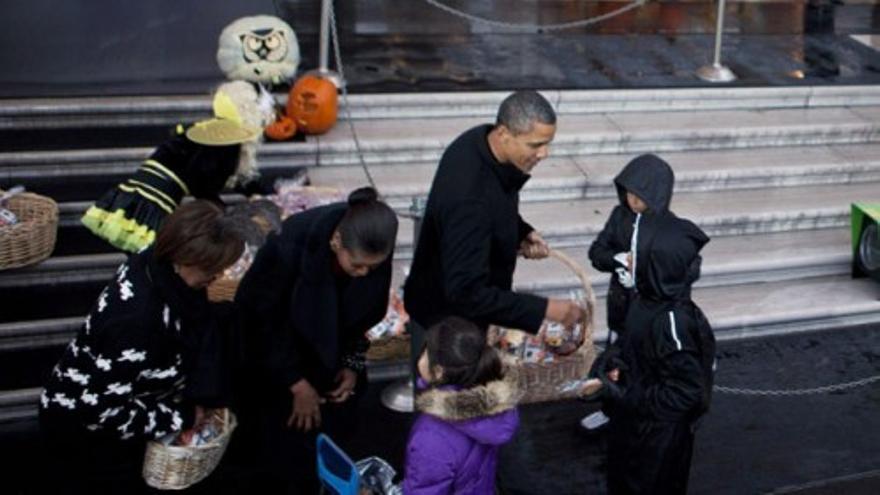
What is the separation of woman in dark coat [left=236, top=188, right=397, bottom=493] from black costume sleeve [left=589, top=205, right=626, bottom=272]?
4.61 ft

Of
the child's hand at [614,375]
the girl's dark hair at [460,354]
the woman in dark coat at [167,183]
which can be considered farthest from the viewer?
the woman in dark coat at [167,183]

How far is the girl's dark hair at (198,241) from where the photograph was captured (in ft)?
14.7

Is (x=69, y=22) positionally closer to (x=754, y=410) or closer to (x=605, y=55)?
(x=605, y=55)

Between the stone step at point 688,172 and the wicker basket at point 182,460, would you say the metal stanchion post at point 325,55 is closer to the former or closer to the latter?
the stone step at point 688,172

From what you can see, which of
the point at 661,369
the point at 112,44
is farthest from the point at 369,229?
the point at 112,44

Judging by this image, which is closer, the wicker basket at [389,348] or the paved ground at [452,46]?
the wicker basket at [389,348]

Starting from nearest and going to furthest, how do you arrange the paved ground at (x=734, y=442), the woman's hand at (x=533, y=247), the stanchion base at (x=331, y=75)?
the woman's hand at (x=533, y=247) → the paved ground at (x=734, y=442) → the stanchion base at (x=331, y=75)

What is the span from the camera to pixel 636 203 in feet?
18.6

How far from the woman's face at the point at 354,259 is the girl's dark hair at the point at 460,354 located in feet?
1.35

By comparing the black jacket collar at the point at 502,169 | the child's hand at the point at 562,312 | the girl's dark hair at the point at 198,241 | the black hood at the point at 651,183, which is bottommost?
the child's hand at the point at 562,312

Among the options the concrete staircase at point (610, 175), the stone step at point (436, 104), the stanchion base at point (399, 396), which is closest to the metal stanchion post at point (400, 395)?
the stanchion base at point (399, 396)

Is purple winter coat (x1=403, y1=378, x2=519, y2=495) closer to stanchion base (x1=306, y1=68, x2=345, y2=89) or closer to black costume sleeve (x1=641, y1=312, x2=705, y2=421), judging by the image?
black costume sleeve (x1=641, y1=312, x2=705, y2=421)

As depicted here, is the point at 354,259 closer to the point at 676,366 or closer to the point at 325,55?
the point at 676,366

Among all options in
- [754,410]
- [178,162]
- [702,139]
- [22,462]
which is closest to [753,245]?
[702,139]
